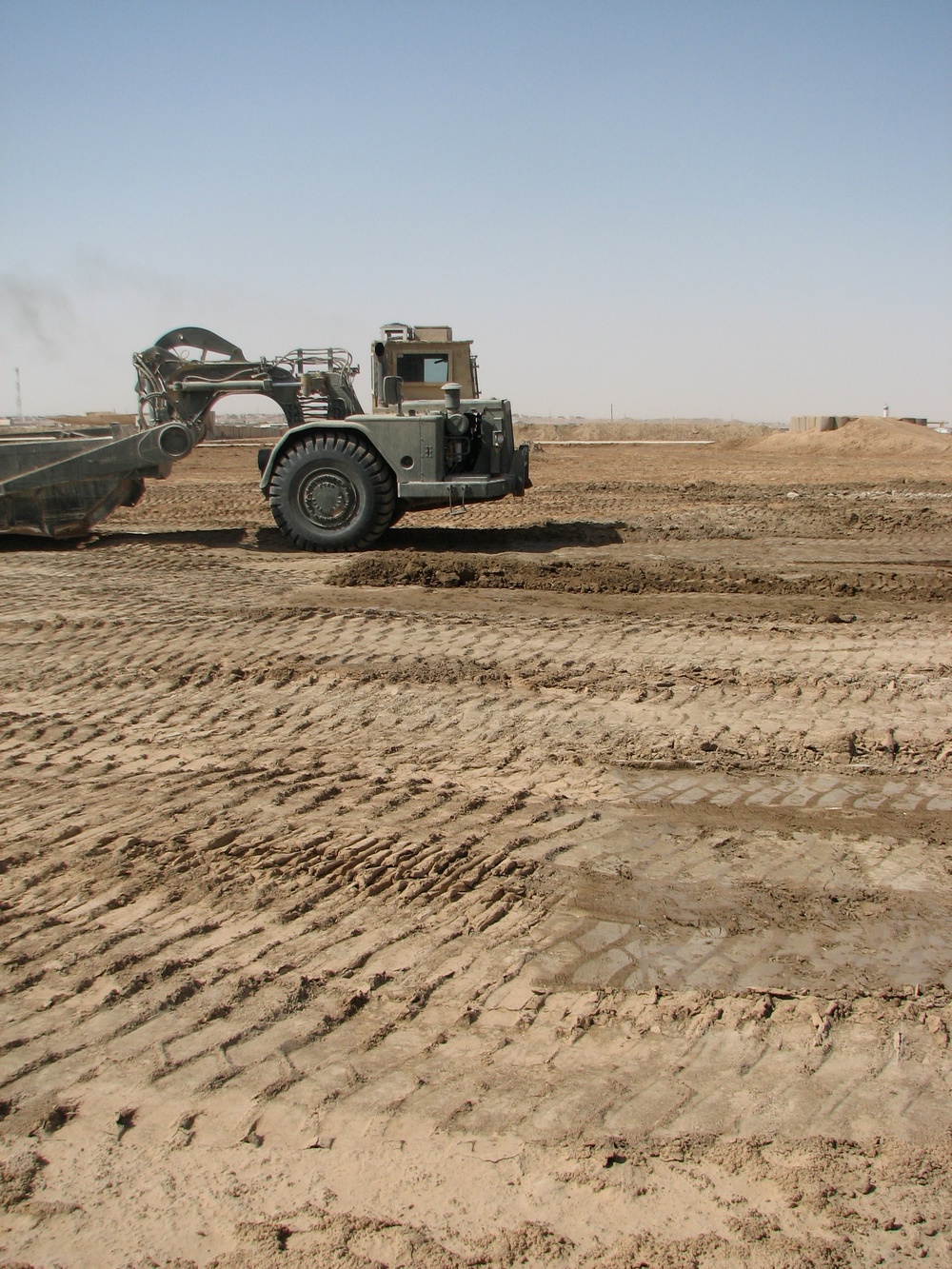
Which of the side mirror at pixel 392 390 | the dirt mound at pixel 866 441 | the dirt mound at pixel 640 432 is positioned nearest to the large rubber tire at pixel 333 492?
the side mirror at pixel 392 390

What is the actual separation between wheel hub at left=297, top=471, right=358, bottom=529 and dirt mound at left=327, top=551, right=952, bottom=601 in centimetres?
117

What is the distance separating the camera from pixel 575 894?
3.20 metres

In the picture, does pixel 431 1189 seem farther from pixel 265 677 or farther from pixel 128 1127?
pixel 265 677

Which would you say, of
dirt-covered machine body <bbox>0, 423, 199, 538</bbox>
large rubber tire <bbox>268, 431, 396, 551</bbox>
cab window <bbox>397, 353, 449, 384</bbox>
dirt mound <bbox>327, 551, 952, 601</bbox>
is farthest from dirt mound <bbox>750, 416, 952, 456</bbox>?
dirt-covered machine body <bbox>0, 423, 199, 538</bbox>

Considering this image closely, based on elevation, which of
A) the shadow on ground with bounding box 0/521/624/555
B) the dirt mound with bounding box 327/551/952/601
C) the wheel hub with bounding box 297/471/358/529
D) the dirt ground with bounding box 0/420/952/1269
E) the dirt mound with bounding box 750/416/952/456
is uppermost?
the dirt mound with bounding box 750/416/952/456

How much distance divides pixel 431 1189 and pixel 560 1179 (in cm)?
26

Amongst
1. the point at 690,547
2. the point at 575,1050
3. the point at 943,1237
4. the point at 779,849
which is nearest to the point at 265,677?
the point at 779,849

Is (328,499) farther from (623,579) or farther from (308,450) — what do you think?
(623,579)

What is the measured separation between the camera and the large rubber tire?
9.41m

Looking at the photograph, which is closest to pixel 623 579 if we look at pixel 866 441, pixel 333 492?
pixel 333 492

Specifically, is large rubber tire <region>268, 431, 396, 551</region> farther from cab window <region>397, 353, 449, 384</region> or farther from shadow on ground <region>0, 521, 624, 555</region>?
cab window <region>397, 353, 449, 384</region>

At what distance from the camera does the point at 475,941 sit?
116 inches

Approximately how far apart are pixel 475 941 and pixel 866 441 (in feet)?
84.0

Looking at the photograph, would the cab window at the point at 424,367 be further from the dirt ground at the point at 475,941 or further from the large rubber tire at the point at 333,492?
the dirt ground at the point at 475,941
